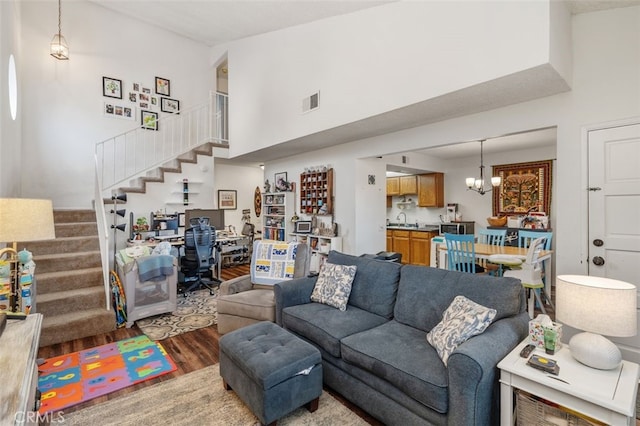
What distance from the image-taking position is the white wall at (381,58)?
249 cm

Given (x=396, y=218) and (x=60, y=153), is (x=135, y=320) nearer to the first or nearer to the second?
(x=60, y=153)

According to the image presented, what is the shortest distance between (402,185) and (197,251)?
519 centimetres

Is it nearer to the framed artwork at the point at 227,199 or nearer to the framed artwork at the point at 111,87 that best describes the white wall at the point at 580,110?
the framed artwork at the point at 227,199

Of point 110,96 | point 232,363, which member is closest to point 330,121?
point 232,363

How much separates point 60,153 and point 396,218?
744 centimetres

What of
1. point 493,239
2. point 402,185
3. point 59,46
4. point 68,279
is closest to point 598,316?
point 493,239

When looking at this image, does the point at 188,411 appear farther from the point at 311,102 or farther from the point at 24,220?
the point at 311,102

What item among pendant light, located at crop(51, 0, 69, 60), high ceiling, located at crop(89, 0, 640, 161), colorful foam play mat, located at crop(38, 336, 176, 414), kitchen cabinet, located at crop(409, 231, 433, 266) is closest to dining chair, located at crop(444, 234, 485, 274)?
high ceiling, located at crop(89, 0, 640, 161)

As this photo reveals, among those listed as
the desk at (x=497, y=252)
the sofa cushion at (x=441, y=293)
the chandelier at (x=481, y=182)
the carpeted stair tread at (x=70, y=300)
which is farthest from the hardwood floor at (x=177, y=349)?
the chandelier at (x=481, y=182)

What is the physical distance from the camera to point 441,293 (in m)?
2.26

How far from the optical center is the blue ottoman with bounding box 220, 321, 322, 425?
1.84m

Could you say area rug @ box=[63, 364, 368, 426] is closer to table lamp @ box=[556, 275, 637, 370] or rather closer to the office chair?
table lamp @ box=[556, 275, 637, 370]

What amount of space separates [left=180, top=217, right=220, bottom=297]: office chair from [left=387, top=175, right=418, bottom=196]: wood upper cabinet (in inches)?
190

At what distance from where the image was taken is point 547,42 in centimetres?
229
